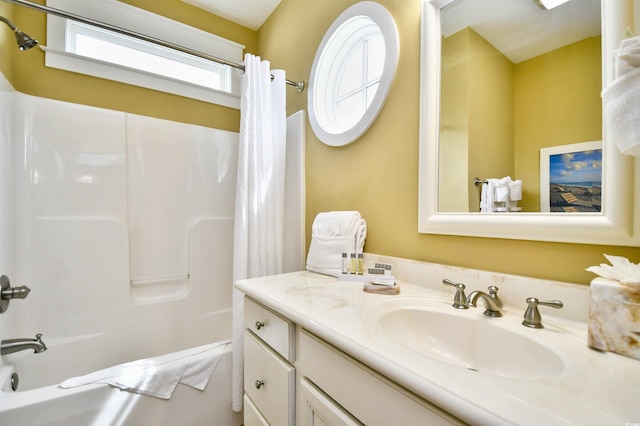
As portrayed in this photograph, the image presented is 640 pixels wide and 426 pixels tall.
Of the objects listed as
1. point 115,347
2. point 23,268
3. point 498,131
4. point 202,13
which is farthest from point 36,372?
point 202,13

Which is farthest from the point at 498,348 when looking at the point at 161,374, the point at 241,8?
the point at 241,8

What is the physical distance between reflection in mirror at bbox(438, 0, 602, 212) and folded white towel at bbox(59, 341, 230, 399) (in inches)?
45.7

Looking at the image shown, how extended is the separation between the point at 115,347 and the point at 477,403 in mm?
1870

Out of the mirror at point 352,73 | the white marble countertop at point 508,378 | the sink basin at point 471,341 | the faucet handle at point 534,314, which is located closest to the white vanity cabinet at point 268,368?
the white marble countertop at point 508,378

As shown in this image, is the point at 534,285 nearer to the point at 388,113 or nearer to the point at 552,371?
the point at 552,371

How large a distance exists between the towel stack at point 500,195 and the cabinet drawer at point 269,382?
2.38ft

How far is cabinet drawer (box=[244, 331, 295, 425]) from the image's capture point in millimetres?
730

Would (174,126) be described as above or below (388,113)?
above

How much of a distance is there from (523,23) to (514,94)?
0.20 metres

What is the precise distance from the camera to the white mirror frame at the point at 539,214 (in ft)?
1.84

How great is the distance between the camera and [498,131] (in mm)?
787

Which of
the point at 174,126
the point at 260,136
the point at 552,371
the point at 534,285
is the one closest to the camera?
the point at 552,371

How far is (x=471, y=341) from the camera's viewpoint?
0.67m

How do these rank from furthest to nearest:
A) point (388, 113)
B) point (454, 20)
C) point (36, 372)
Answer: point (36, 372)
point (388, 113)
point (454, 20)
